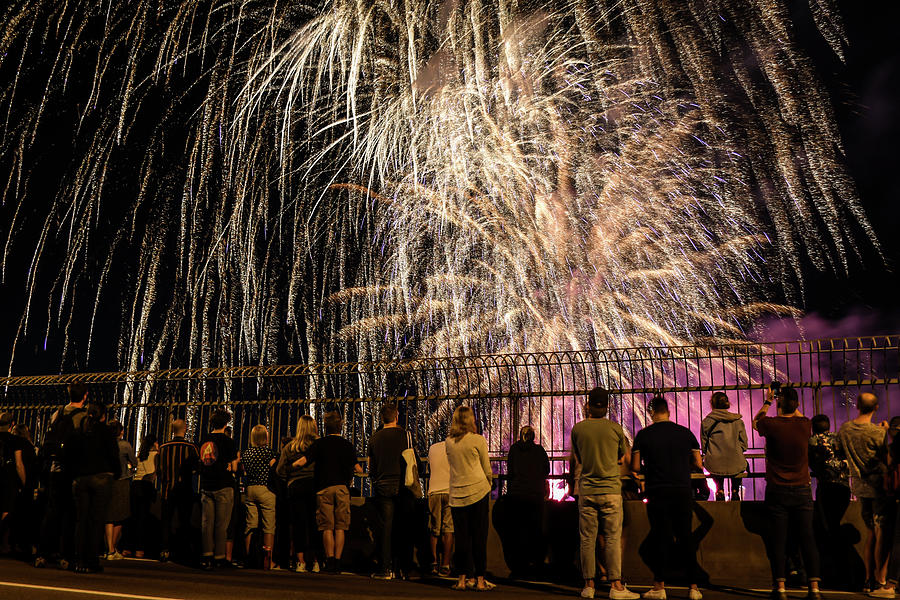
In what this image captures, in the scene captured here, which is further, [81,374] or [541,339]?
[541,339]

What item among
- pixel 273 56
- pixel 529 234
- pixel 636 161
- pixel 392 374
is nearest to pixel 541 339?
pixel 529 234

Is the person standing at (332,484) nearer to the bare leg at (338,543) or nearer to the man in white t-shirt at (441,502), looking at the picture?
the bare leg at (338,543)

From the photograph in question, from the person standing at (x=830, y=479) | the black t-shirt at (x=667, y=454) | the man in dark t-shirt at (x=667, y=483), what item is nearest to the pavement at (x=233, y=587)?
the man in dark t-shirt at (x=667, y=483)

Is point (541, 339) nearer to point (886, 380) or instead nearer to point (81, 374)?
point (81, 374)

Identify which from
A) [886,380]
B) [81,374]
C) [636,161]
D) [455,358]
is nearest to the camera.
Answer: [886,380]

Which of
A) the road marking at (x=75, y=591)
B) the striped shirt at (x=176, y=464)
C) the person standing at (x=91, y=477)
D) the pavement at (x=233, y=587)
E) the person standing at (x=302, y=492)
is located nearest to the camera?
the road marking at (x=75, y=591)

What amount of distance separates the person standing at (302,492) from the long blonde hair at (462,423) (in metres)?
2.25

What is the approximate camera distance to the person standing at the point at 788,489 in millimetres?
7863

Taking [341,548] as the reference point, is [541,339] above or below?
above

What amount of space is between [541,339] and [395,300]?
411 centimetres

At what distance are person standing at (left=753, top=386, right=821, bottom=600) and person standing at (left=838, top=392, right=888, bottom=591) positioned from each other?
87 centimetres

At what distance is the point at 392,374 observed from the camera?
12.4 meters

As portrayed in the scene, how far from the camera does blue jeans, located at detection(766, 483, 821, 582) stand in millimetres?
7852

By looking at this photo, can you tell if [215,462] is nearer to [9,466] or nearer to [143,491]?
[143,491]
